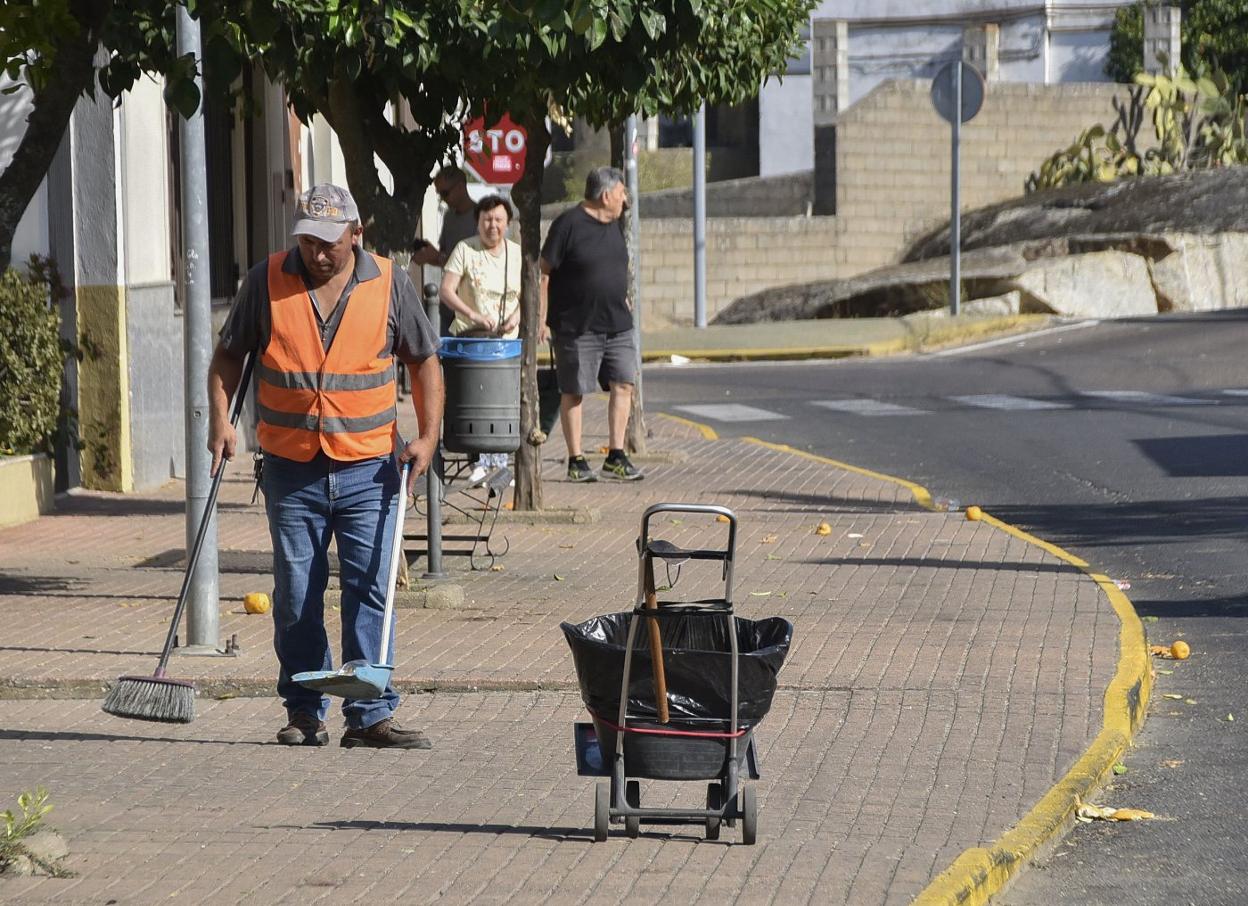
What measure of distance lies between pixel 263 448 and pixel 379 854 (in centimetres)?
169

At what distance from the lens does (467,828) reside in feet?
18.1

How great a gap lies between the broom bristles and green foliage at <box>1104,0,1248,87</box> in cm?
4301

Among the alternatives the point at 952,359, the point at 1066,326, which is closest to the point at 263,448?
the point at 952,359

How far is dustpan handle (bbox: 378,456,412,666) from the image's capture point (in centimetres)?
633

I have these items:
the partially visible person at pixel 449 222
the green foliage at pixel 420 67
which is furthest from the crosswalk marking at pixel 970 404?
the green foliage at pixel 420 67

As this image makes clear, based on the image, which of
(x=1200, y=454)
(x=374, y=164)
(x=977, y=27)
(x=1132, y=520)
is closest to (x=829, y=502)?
(x=1132, y=520)

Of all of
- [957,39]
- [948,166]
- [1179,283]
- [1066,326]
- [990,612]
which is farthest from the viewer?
[957,39]

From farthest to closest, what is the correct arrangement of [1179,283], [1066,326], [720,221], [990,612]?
1. [720,221]
2. [1179,283]
3. [1066,326]
4. [990,612]

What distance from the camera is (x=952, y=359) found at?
24.1 metres

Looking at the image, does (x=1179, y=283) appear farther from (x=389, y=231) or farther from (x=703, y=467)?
(x=389, y=231)

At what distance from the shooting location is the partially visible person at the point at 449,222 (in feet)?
36.9

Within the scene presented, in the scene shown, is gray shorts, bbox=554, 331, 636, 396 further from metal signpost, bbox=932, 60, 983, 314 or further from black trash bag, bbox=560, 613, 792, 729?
metal signpost, bbox=932, 60, 983, 314

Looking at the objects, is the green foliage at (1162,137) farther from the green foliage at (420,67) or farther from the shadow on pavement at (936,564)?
the green foliage at (420,67)

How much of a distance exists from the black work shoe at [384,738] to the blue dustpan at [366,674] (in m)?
0.21
